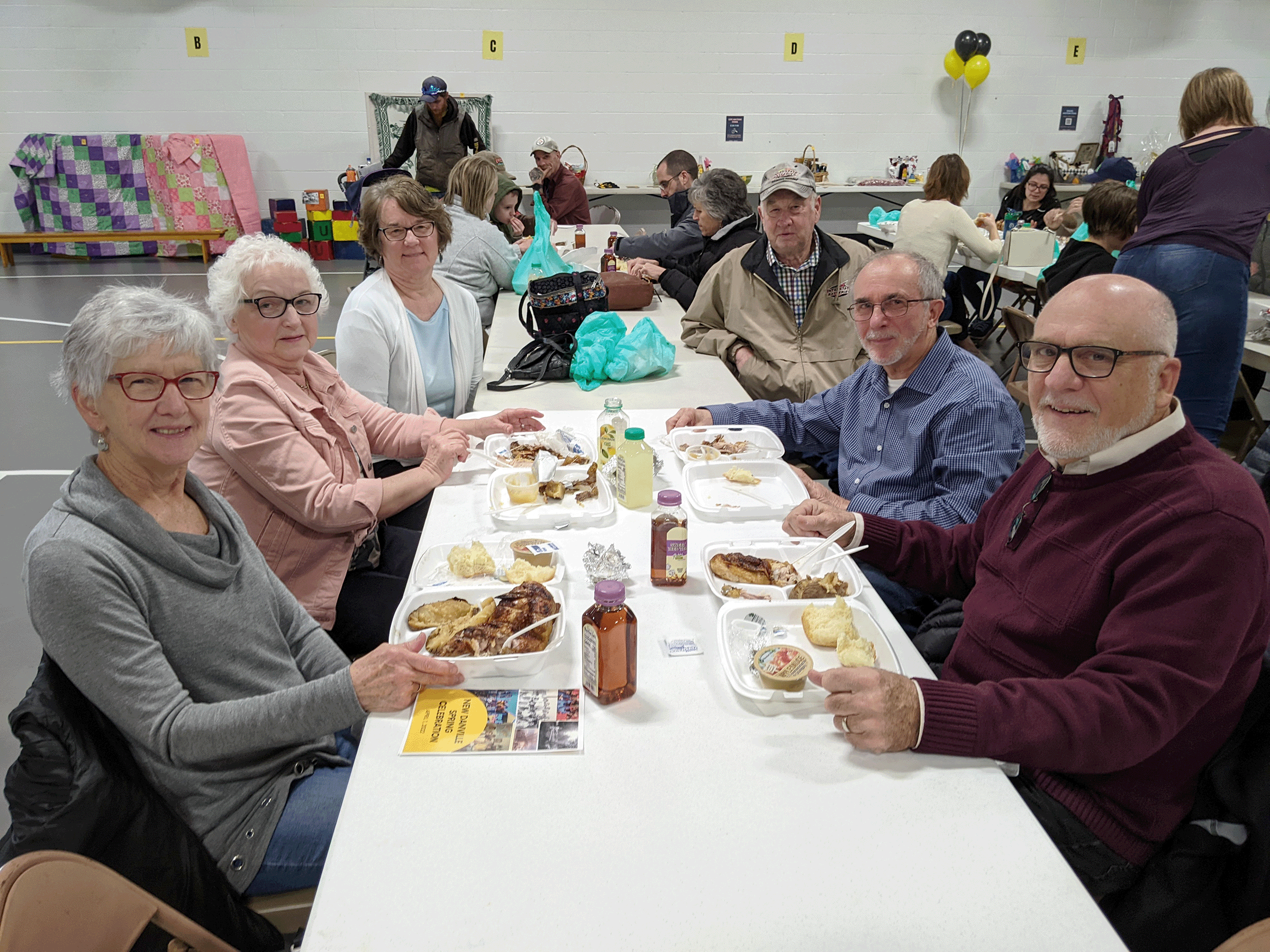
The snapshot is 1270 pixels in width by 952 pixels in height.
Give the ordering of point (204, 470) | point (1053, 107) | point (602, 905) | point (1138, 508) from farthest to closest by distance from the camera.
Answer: point (1053, 107)
point (204, 470)
point (1138, 508)
point (602, 905)

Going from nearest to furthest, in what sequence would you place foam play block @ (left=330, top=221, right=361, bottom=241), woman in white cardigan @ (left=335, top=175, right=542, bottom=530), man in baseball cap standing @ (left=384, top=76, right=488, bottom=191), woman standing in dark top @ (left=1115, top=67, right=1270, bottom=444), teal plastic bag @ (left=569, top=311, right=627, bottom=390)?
1. woman in white cardigan @ (left=335, top=175, right=542, bottom=530)
2. teal plastic bag @ (left=569, top=311, right=627, bottom=390)
3. woman standing in dark top @ (left=1115, top=67, right=1270, bottom=444)
4. man in baseball cap standing @ (left=384, top=76, right=488, bottom=191)
5. foam play block @ (left=330, top=221, right=361, bottom=241)

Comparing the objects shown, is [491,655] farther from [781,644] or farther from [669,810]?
[781,644]

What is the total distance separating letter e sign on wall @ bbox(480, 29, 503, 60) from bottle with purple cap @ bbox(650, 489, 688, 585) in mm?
9232

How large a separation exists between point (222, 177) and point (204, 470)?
8.80 metres

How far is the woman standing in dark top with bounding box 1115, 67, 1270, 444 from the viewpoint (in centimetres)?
379

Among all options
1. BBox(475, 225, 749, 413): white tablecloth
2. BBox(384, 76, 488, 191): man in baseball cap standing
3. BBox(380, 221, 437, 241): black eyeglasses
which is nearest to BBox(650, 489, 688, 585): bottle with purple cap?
BBox(475, 225, 749, 413): white tablecloth

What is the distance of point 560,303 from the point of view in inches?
144

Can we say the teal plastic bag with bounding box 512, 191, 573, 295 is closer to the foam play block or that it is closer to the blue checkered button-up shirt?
the blue checkered button-up shirt

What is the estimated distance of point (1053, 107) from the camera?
10.2 m

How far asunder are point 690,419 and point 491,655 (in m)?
1.50

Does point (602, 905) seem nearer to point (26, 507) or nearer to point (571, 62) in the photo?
point (26, 507)

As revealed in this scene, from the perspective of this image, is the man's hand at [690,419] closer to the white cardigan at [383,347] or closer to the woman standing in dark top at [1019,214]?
the white cardigan at [383,347]

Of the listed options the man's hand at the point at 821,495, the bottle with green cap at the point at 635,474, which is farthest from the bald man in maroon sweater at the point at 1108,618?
the bottle with green cap at the point at 635,474

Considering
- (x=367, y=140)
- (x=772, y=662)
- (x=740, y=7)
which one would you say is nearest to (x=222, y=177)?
(x=367, y=140)
